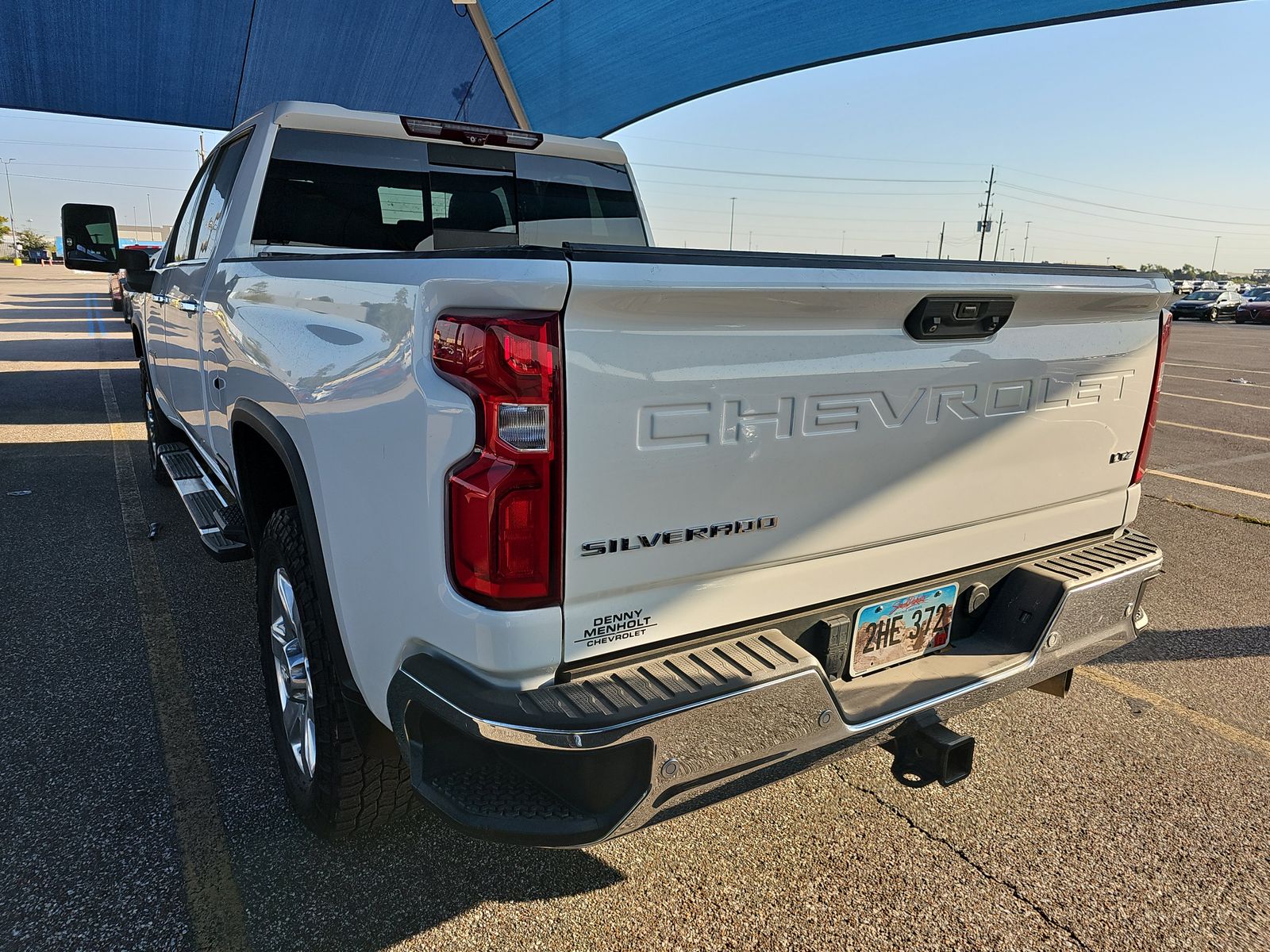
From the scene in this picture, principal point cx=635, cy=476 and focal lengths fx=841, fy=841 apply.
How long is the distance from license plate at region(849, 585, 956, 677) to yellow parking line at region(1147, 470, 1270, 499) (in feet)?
19.4

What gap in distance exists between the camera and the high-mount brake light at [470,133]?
385cm

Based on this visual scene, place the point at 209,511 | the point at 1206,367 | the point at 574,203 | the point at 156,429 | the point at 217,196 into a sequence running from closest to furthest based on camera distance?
the point at 209,511, the point at 217,196, the point at 574,203, the point at 156,429, the point at 1206,367

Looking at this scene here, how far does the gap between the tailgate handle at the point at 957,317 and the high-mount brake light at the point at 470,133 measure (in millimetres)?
2617

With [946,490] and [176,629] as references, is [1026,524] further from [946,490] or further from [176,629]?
[176,629]

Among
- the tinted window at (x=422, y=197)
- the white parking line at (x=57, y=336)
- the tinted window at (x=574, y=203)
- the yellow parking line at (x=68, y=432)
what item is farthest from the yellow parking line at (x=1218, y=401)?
the white parking line at (x=57, y=336)

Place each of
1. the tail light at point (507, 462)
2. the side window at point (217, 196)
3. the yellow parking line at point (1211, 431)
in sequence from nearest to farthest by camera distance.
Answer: the tail light at point (507, 462)
the side window at point (217, 196)
the yellow parking line at point (1211, 431)

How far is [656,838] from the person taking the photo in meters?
2.55

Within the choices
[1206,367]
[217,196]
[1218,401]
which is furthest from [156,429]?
[1206,367]

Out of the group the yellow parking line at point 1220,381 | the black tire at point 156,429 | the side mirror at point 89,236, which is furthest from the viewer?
the yellow parking line at point 1220,381

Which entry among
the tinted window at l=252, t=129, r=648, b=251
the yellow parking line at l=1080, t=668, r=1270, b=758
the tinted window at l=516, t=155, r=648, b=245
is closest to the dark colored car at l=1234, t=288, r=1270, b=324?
the yellow parking line at l=1080, t=668, r=1270, b=758

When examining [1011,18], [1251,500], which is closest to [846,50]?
[1011,18]

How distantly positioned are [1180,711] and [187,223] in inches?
221

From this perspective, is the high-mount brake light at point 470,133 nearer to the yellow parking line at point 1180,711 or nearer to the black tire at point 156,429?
the black tire at point 156,429

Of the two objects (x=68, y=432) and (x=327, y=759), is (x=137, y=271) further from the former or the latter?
(x=327, y=759)
